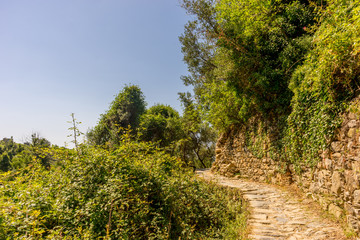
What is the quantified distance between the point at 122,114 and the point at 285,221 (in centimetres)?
1404

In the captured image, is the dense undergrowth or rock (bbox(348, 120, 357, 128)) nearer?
the dense undergrowth

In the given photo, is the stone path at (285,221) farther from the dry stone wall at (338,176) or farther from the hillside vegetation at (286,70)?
the hillside vegetation at (286,70)

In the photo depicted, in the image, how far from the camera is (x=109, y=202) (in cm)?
286

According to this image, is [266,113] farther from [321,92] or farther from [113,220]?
[113,220]

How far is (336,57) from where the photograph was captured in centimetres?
338

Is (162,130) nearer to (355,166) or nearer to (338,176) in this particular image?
(338,176)

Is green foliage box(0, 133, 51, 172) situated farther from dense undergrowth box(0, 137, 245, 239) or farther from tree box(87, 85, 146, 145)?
tree box(87, 85, 146, 145)

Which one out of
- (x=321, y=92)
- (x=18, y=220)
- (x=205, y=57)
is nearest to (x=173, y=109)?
(x=205, y=57)

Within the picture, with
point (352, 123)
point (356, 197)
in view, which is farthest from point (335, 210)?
point (352, 123)

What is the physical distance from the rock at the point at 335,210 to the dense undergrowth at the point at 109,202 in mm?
1770

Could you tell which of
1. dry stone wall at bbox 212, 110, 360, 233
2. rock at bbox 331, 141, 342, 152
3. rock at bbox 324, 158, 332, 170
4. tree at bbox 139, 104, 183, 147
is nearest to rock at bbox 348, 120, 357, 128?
dry stone wall at bbox 212, 110, 360, 233

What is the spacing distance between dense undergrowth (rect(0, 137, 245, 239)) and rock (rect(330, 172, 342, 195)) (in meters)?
1.95

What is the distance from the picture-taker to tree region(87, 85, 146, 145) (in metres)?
15.1

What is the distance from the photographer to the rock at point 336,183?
343 centimetres
